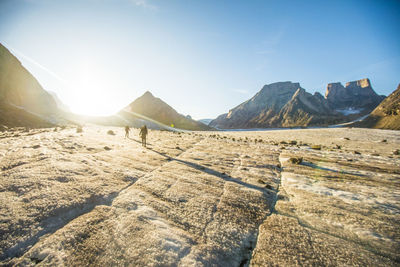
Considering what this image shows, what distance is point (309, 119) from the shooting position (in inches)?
6447

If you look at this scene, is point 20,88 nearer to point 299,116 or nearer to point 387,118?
point 387,118

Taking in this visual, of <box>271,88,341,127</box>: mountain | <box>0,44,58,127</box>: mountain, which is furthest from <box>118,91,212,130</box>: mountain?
<box>271,88,341,127</box>: mountain

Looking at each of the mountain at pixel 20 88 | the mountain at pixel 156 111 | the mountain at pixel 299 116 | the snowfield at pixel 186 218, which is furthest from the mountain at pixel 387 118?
the mountain at pixel 20 88

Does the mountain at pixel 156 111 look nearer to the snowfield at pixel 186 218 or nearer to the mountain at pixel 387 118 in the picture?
the mountain at pixel 387 118

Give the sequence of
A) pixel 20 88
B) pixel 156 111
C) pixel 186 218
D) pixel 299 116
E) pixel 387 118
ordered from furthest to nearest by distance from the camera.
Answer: pixel 299 116
pixel 156 111
pixel 387 118
pixel 20 88
pixel 186 218

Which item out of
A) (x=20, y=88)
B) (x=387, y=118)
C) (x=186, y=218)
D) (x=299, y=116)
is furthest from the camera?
(x=299, y=116)

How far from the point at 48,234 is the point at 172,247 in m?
3.50

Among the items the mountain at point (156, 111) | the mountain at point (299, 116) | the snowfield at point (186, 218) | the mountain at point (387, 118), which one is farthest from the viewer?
the mountain at point (299, 116)

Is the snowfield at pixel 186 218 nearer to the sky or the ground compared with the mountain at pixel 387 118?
nearer to the ground

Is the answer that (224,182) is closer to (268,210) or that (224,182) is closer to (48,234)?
(268,210)

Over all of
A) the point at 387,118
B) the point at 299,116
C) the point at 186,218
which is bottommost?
the point at 186,218

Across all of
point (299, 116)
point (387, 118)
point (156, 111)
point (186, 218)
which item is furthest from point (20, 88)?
point (299, 116)

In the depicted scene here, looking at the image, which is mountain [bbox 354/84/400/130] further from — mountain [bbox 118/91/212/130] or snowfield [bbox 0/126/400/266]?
snowfield [bbox 0/126/400/266]

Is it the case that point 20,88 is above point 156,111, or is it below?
above
